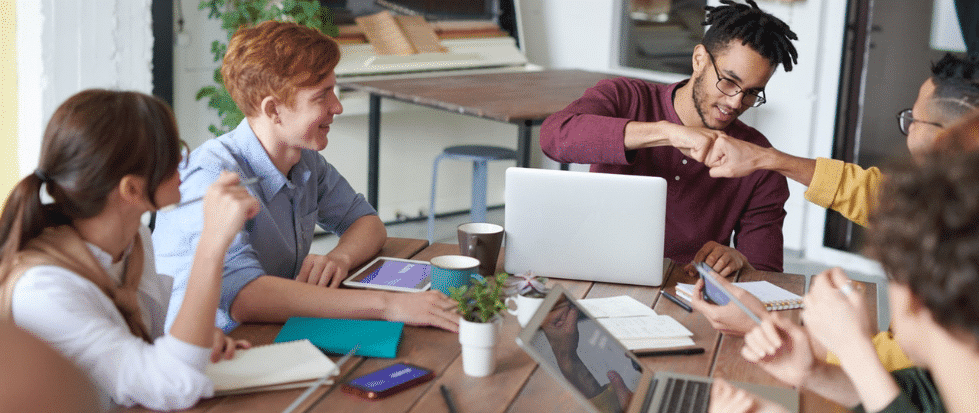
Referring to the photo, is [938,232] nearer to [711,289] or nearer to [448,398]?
[448,398]

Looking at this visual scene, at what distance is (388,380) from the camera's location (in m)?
1.30

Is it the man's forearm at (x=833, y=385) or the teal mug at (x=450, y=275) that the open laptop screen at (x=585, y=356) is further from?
the teal mug at (x=450, y=275)

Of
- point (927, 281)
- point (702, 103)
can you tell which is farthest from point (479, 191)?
point (927, 281)

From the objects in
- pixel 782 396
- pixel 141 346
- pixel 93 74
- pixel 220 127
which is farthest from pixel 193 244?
pixel 220 127

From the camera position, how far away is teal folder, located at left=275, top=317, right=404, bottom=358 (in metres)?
1.40

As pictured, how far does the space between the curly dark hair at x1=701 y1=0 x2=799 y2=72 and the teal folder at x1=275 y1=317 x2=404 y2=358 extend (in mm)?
1161

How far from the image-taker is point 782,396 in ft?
4.34

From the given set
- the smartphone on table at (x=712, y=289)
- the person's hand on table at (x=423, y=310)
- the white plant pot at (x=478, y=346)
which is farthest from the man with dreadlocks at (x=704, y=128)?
the white plant pot at (x=478, y=346)

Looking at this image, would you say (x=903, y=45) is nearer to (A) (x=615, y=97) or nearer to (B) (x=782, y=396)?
(A) (x=615, y=97)

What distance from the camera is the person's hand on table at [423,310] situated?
1.53m

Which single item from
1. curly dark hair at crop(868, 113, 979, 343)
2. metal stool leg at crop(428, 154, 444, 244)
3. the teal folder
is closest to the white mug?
the teal folder

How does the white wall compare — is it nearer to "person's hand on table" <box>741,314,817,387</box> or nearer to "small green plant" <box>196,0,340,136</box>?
"small green plant" <box>196,0,340,136</box>

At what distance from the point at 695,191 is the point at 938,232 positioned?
152 centimetres

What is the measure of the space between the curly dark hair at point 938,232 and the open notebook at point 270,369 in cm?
79
